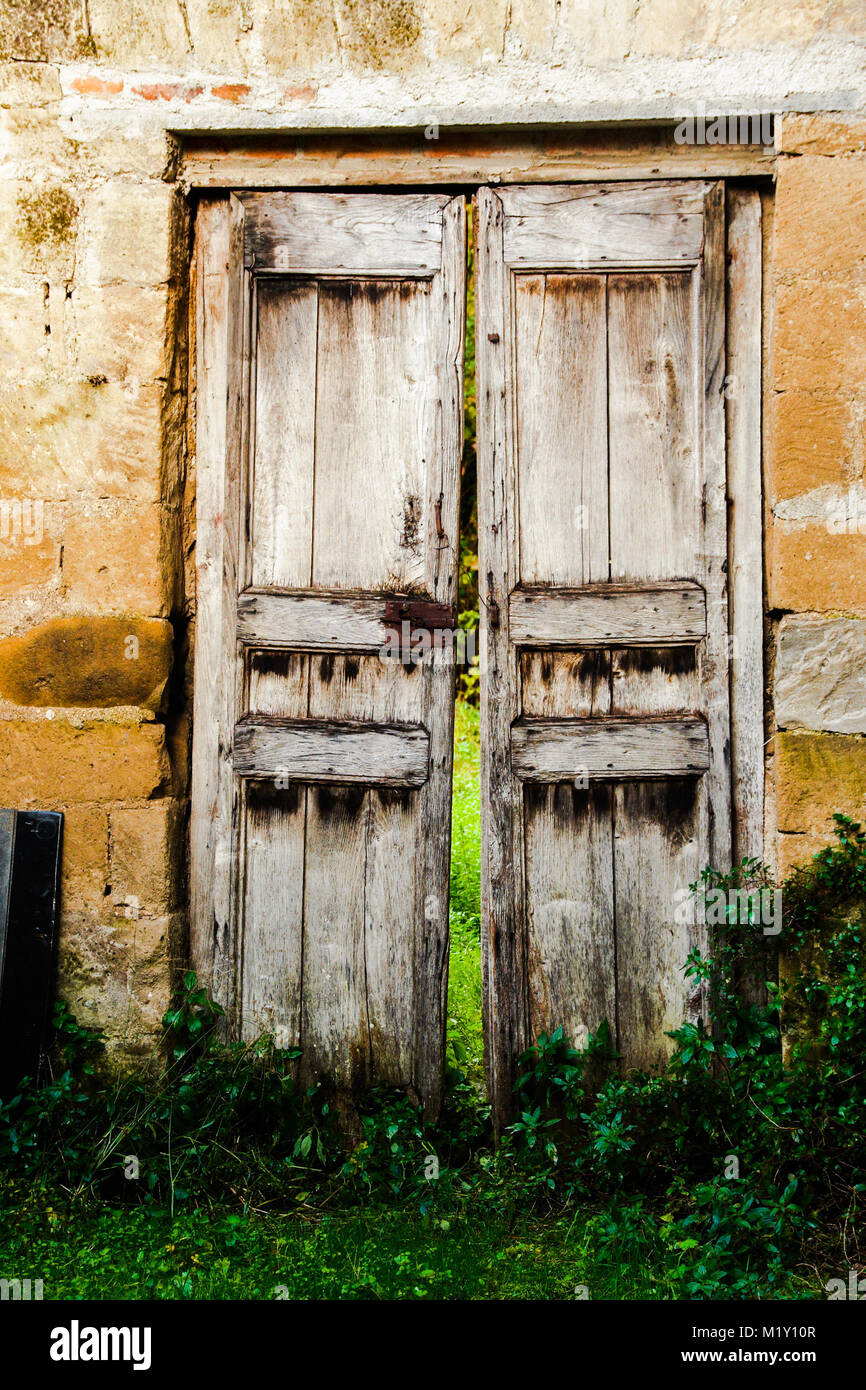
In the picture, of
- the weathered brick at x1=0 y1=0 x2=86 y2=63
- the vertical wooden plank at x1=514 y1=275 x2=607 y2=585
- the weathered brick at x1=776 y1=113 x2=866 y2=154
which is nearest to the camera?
the weathered brick at x1=776 y1=113 x2=866 y2=154

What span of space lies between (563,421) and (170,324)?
3.86 feet

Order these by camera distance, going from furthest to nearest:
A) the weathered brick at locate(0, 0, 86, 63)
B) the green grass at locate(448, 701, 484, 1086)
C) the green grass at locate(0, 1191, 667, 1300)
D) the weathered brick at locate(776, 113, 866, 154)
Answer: the green grass at locate(448, 701, 484, 1086)
the weathered brick at locate(0, 0, 86, 63)
the weathered brick at locate(776, 113, 866, 154)
the green grass at locate(0, 1191, 667, 1300)

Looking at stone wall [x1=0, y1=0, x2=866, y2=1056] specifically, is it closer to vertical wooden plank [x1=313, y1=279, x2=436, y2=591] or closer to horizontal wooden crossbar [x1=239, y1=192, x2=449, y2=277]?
horizontal wooden crossbar [x1=239, y1=192, x2=449, y2=277]

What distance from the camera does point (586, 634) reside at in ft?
Answer: 9.15

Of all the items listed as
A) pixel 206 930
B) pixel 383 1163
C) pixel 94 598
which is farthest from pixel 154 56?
pixel 383 1163

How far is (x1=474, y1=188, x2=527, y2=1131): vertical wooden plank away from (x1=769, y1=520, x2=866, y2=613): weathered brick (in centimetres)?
76

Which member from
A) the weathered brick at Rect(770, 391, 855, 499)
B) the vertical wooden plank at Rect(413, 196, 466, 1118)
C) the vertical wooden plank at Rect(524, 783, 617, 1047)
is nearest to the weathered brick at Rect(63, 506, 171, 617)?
the vertical wooden plank at Rect(413, 196, 466, 1118)

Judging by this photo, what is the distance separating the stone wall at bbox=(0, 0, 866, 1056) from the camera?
2611 millimetres

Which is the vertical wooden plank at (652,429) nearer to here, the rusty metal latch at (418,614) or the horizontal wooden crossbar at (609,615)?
the horizontal wooden crossbar at (609,615)

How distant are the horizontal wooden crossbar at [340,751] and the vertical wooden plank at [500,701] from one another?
0.22 meters

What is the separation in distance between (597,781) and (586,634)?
0.43 meters

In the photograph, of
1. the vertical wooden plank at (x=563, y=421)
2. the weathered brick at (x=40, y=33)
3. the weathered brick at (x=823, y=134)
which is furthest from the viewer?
the vertical wooden plank at (x=563, y=421)

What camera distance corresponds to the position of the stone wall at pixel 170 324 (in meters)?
2.61

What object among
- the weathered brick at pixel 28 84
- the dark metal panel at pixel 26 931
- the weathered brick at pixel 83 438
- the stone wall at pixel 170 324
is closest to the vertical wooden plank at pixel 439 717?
the stone wall at pixel 170 324
